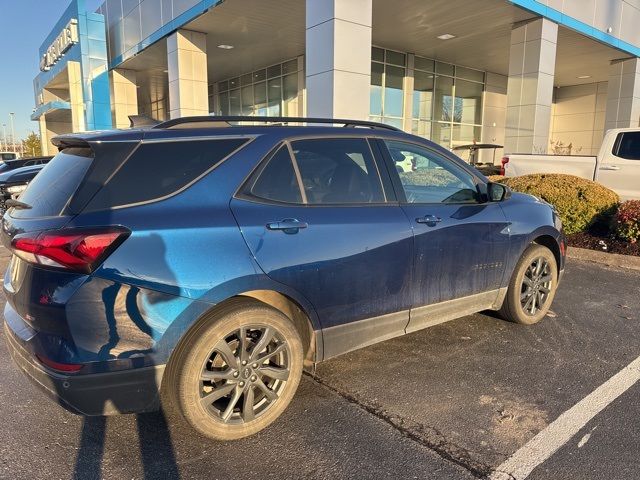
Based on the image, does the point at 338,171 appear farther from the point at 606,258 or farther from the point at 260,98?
the point at 260,98

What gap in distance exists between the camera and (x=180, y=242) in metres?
2.42

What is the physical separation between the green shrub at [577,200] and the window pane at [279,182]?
20.2ft

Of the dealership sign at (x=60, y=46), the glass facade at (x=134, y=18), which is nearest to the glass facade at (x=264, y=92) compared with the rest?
the glass facade at (x=134, y=18)

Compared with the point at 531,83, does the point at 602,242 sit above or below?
below

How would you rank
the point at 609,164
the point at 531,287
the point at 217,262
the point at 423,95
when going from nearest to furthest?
the point at 217,262, the point at 531,287, the point at 609,164, the point at 423,95

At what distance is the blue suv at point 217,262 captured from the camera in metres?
2.30

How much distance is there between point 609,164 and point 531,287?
5977 millimetres

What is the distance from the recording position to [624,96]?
18984mm

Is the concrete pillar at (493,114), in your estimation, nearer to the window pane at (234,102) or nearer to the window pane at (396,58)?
the window pane at (396,58)

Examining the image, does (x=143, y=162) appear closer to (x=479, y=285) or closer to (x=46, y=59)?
(x=479, y=285)

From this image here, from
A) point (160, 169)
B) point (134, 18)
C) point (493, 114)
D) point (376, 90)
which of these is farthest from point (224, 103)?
point (160, 169)

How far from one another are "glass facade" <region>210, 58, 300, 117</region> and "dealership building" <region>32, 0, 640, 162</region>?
0.08 metres

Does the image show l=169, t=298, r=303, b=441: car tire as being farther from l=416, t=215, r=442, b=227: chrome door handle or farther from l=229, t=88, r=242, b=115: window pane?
l=229, t=88, r=242, b=115: window pane

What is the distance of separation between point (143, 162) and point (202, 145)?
0.35 metres
